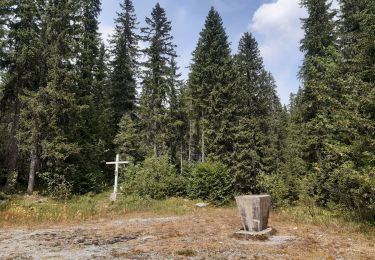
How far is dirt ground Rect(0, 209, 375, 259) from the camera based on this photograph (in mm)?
7711

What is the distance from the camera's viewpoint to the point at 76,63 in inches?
1054

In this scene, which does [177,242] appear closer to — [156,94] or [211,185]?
[211,185]

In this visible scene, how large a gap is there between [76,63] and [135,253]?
22.0m

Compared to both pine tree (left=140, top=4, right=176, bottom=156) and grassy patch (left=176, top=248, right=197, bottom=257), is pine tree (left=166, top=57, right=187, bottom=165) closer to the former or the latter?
pine tree (left=140, top=4, right=176, bottom=156)

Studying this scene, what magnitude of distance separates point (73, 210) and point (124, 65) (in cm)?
2273

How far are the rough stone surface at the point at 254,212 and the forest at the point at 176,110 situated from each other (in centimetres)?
330

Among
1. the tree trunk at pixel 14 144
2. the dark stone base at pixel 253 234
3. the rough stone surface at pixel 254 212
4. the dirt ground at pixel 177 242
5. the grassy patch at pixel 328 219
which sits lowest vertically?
the dirt ground at pixel 177 242

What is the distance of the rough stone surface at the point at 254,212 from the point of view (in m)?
10.3

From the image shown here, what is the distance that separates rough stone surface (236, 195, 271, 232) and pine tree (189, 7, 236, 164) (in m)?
17.7

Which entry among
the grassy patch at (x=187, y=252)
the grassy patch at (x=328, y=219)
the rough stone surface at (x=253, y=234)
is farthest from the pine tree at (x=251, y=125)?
the grassy patch at (x=187, y=252)

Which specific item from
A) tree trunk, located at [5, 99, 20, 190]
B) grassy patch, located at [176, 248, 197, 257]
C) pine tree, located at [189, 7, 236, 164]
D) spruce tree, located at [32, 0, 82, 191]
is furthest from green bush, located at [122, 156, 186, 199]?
grassy patch, located at [176, 248, 197, 257]

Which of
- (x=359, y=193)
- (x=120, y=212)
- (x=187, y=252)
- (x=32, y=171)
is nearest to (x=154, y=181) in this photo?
(x=120, y=212)

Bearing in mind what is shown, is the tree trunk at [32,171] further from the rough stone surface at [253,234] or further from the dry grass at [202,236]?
the rough stone surface at [253,234]

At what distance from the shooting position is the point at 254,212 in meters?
→ 10.3
